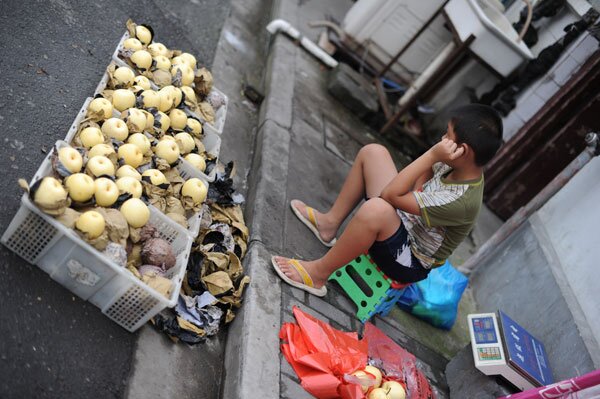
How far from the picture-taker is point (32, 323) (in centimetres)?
251

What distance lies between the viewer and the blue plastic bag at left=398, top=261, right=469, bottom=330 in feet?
13.6

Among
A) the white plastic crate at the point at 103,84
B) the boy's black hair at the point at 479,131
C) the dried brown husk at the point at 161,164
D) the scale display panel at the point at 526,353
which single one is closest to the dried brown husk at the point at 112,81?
the white plastic crate at the point at 103,84

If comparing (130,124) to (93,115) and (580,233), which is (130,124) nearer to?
A: (93,115)

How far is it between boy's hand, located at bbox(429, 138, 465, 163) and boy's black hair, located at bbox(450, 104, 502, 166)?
52mm

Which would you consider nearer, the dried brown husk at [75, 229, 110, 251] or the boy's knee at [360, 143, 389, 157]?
the dried brown husk at [75, 229, 110, 251]

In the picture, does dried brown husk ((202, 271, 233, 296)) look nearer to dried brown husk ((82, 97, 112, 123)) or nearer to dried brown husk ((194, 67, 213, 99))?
dried brown husk ((82, 97, 112, 123))

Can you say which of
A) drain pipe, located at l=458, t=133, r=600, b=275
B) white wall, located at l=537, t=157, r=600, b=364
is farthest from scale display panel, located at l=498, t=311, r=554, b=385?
drain pipe, located at l=458, t=133, r=600, b=275

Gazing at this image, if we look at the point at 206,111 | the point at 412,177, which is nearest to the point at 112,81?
the point at 206,111

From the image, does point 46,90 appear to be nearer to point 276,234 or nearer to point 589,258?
point 276,234

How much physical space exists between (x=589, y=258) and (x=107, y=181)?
133 inches

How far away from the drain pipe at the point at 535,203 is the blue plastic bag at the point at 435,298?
28.7 inches

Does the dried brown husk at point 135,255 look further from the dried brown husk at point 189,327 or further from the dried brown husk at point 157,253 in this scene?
the dried brown husk at point 189,327

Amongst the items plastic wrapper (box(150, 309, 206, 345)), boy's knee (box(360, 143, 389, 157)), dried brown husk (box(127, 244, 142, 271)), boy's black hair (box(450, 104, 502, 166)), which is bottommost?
plastic wrapper (box(150, 309, 206, 345))

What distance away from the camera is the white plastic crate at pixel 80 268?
2562 mm
